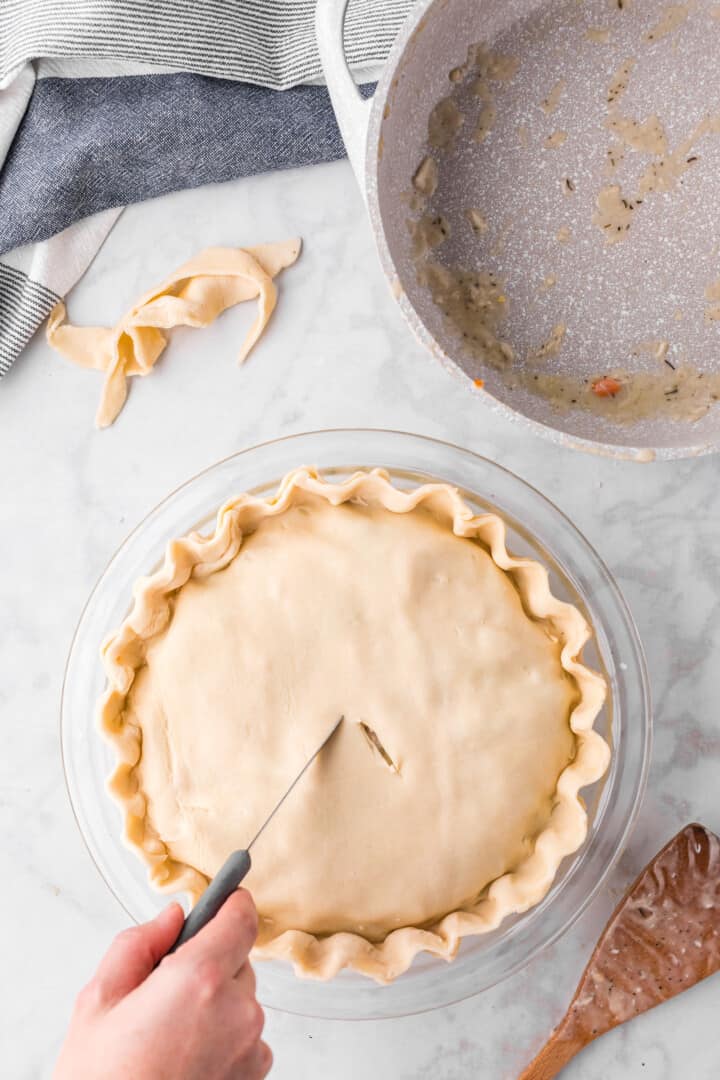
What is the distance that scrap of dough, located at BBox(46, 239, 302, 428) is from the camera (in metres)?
1.13

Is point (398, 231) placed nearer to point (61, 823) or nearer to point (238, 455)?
point (238, 455)

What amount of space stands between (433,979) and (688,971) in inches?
10.2

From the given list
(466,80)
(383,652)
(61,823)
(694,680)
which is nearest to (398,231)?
(466,80)

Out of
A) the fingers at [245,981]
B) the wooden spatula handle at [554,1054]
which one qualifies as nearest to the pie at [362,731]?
the fingers at [245,981]

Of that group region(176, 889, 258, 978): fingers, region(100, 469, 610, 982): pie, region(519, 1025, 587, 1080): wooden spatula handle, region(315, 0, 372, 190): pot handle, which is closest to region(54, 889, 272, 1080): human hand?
region(176, 889, 258, 978): fingers

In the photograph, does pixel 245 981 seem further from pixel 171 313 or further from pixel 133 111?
pixel 133 111

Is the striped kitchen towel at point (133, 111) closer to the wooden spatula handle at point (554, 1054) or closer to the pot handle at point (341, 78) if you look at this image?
the pot handle at point (341, 78)

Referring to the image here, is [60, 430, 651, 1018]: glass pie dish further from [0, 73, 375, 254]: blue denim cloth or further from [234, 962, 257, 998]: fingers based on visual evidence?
[0, 73, 375, 254]: blue denim cloth

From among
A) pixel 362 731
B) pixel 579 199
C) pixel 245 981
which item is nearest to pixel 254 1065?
pixel 245 981

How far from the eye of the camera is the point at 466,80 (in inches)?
40.1

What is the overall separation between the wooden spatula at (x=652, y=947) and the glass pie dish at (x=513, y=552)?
5 cm

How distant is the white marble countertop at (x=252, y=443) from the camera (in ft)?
3.68

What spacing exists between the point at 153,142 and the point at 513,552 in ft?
1.91

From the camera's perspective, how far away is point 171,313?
1.12 meters
